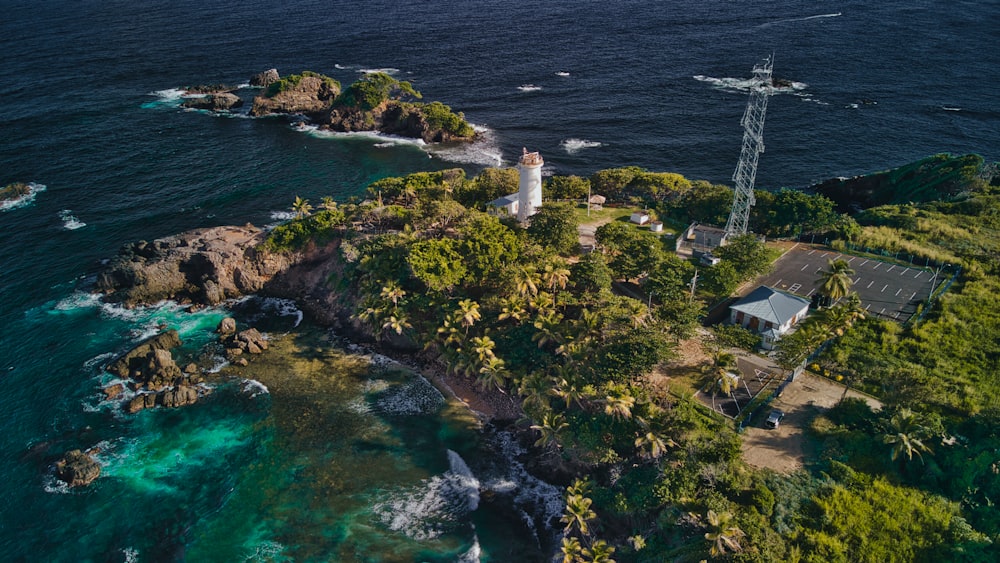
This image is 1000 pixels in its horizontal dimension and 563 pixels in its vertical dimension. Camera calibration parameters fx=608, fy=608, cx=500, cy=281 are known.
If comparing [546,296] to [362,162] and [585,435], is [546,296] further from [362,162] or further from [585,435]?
[362,162]

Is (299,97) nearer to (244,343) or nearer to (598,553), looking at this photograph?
(244,343)

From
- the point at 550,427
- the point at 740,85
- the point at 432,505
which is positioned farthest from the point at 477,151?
the point at 432,505

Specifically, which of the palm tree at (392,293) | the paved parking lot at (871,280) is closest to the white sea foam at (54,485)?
the palm tree at (392,293)

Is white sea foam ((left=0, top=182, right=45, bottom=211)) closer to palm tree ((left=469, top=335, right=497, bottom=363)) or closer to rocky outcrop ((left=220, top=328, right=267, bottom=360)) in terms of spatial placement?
rocky outcrop ((left=220, top=328, right=267, bottom=360))

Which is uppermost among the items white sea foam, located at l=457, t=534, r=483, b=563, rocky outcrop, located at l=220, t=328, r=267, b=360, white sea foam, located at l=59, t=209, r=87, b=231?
white sea foam, located at l=59, t=209, r=87, b=231

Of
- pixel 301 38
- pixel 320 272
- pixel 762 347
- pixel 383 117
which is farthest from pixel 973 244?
pixel 301 38

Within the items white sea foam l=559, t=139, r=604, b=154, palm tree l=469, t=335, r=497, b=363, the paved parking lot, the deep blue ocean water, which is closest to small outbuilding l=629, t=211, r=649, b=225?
the paved parking lot
